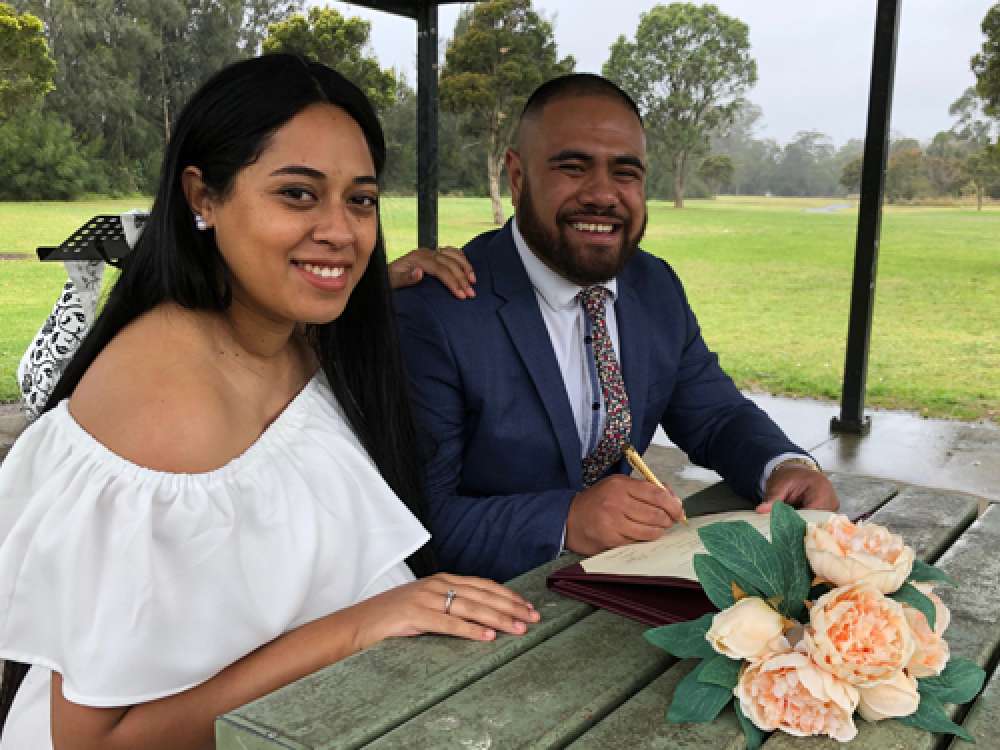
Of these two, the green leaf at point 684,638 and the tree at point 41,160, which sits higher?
the tree at point 41,160

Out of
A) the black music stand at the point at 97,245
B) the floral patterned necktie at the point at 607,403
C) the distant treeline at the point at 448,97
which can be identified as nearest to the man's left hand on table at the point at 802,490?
the floral patterned necktie at the point at 607,403

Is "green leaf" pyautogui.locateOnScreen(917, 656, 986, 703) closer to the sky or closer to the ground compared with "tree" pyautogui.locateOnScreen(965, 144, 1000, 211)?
closer to the ground

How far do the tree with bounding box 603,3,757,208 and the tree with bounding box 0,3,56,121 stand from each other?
16.0ft

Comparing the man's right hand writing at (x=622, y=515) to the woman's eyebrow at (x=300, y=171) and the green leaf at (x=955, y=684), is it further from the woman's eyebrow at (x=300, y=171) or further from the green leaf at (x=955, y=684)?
the woman's eyebrow at (x=300, y=171)

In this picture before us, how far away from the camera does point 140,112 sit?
216 inches

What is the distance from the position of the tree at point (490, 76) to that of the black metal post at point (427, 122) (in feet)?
5.36

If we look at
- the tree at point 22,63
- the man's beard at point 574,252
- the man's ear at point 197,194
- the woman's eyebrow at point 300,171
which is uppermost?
the tree at point 22,63

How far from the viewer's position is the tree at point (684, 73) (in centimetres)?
868

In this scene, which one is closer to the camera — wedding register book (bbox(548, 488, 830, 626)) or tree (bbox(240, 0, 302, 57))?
wedding register book (bbox(548, 488, 830, 626))

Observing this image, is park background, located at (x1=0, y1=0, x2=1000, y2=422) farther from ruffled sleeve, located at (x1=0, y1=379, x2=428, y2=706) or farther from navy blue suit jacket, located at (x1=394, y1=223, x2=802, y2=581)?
ruffled sleeve, located at (x1=0, y1=379, x2=428, y2=706)

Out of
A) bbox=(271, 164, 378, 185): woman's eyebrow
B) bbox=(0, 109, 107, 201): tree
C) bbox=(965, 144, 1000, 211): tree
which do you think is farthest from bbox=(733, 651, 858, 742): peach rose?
bbox=(965, 144, 1000, 211): tree

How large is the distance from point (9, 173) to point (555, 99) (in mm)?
4574

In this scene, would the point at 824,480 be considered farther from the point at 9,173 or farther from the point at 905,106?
the point at 905,106

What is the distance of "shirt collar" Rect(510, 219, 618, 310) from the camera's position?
215 cm
